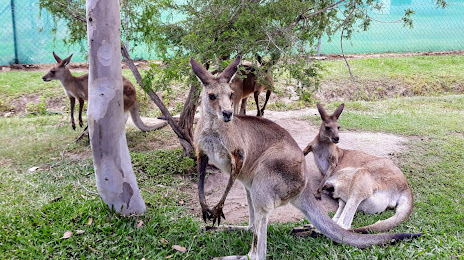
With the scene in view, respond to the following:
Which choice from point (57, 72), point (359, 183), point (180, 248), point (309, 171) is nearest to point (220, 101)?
point (180, 248)

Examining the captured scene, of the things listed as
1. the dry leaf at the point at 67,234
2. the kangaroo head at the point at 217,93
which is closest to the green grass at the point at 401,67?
the kangaroo head at the point at 217,93

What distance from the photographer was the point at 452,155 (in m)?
5.65

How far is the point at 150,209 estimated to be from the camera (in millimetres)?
4016

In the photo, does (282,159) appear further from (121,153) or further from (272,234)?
(121,153)

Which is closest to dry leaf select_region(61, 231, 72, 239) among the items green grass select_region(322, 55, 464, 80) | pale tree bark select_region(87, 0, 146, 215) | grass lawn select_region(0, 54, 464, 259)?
grass lawn select_region(0, 54, 464, 259)

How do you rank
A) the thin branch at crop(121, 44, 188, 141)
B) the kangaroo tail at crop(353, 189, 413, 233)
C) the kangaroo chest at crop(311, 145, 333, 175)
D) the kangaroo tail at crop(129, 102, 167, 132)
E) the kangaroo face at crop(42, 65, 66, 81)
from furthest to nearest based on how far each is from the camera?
the kangaroo face at crop(42, 65, 66, 81) → the kangaroo tail at crop(129, 102, 167, 132) → the kangaroo chest at crop(311, 145, 333, 175) → the thin branch at crop(121, 44, 188, 141) → the kangaroo tail at crop(353, 189, 413, 233)

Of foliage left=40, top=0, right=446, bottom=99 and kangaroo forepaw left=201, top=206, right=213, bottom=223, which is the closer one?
kangaroo forepaw left=201, top=206, right=213, bottom=223

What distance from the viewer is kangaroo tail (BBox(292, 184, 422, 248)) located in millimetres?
3316

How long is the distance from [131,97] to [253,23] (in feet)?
8.99

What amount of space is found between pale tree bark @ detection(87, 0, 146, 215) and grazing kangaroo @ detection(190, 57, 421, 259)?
0.71m

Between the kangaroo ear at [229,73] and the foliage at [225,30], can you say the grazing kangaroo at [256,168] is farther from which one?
the foliage at [225,30]

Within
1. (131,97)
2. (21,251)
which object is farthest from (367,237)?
(131,97)

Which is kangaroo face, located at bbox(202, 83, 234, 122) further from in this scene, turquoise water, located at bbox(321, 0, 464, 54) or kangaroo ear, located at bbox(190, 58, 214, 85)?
turquoise water, located at bbox(321, 0, 464, 54)

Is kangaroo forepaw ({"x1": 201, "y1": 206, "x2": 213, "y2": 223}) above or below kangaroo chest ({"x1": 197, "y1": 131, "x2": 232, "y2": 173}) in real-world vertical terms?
below
